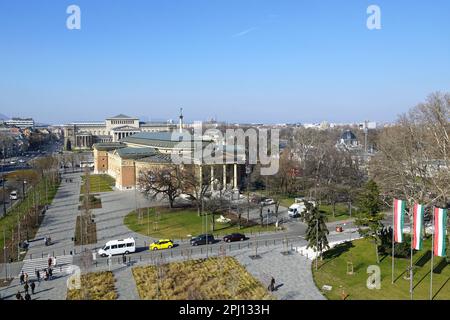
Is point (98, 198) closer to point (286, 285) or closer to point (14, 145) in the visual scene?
point (286, 285)

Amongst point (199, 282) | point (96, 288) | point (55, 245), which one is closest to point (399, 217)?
point (199, 282)

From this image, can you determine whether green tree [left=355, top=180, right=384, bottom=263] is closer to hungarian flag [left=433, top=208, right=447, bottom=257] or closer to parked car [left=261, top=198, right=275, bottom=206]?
hungarian flag [left=433, top=208, right=447, bottom=257]

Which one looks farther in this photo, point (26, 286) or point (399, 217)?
point (26, 286)

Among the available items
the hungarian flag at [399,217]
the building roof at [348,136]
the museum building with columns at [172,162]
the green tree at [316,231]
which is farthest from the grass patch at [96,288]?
the building roof at [348,136]

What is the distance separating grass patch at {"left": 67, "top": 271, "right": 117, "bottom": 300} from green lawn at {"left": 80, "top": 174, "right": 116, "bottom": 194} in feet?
112

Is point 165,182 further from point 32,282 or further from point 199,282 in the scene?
point 199,282

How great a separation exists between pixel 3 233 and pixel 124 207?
41.7 feet

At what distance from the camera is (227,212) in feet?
126

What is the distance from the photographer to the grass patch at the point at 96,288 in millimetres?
18822

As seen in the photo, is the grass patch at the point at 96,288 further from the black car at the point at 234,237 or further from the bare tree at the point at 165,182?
the bare tree at the point at 165,182

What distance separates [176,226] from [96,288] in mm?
13750

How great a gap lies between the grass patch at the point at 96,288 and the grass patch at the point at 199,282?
1.32 metres

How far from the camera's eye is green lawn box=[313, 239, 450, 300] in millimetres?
18766

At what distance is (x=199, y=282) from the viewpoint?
20375 millimetres
